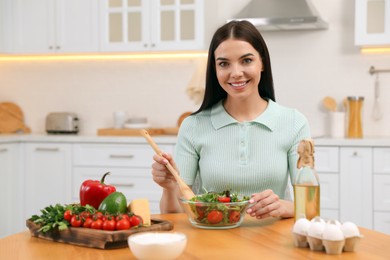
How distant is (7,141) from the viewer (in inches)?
188

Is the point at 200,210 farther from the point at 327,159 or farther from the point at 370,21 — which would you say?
the point at 370,21

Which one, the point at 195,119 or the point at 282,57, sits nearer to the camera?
the point at 195,119

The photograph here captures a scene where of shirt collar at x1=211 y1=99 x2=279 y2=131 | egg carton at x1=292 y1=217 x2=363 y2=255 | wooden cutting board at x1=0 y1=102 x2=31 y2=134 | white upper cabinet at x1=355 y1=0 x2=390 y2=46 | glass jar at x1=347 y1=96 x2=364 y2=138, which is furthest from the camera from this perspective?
wooden cutting board at x1=0 y1=102 x2=31 y2=134

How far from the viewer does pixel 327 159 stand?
4309mm

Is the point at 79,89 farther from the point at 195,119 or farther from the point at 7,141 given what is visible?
the point at 195,119

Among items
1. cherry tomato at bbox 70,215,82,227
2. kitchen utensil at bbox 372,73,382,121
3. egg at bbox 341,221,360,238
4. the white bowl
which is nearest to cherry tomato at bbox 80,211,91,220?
cherry tomato at bbox 70,215,82,227

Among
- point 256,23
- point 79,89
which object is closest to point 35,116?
point 79,89

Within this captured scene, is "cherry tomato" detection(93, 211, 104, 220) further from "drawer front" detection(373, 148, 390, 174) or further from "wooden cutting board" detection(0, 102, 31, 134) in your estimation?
"wooden cutting board" detection(0, 102, 31, 134)

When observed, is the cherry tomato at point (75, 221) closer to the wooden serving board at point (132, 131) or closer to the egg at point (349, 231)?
the egg at point (349, 231)

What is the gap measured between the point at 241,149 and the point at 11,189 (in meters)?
2.95

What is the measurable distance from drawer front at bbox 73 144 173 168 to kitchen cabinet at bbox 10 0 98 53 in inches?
30.6

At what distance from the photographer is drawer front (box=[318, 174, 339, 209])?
4.30 m

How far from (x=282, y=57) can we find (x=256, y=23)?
1.56 ft

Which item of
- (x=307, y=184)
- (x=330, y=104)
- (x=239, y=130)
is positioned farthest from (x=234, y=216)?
(x=330, y=104)
